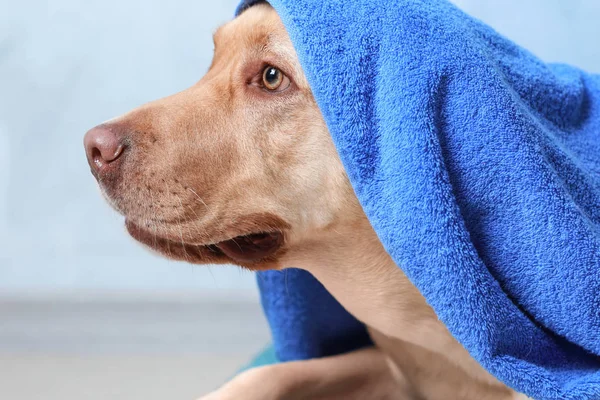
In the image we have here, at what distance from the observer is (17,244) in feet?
9.74

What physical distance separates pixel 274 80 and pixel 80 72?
148 centimetres

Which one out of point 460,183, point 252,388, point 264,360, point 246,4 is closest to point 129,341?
point 264,360

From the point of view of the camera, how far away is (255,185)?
1504 millimetres

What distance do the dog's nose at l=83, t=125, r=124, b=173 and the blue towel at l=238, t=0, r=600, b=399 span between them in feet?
1.39

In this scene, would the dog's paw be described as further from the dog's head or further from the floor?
the floor

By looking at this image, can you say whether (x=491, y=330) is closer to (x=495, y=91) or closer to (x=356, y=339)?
(x=495, y=91)

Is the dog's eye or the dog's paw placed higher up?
the dog's eye

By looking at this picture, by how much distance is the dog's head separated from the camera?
1472 millimetres

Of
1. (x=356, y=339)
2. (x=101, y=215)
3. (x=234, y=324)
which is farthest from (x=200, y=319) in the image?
(x=356, y=339)

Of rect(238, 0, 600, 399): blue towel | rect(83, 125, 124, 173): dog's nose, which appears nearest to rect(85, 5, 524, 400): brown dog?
rect(83, 125, 124, 173): dog's nose

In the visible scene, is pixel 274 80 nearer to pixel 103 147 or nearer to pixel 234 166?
Answer: pixel 234 166

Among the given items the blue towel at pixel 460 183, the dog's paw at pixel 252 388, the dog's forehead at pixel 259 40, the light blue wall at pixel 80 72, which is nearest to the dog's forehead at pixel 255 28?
the dog's forehead at pixel 259 40

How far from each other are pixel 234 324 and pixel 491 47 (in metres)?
1.97

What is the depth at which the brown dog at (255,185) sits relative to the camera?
4.85 feet
